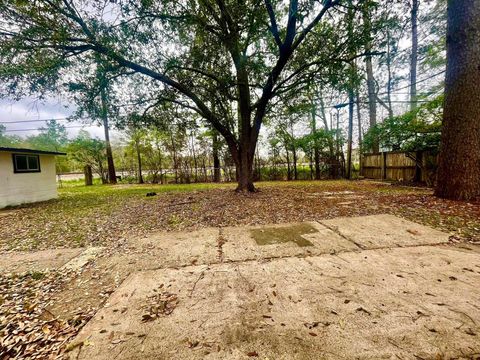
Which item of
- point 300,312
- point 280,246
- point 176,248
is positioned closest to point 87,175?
Answer: point 176,248

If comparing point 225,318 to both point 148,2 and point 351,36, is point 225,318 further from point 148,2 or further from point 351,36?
point 351,36

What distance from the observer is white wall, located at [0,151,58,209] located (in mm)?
6973

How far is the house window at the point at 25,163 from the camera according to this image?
731cm

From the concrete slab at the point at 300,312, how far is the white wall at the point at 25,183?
27.1 feet

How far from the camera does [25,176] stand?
7.61 metres

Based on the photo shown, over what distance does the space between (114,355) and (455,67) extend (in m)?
6.74

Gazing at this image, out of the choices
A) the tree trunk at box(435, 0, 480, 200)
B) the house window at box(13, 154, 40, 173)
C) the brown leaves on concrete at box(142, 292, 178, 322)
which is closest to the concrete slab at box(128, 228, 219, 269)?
the brown leaves on concrete at box(142, 292, 178, 322)

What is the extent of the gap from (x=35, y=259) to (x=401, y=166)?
11.9 m

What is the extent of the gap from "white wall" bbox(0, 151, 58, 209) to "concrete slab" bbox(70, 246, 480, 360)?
→ 8.27m

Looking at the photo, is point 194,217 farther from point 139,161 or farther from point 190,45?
point 139,161

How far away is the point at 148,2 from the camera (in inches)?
175

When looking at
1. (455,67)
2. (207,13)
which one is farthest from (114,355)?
(207,13)

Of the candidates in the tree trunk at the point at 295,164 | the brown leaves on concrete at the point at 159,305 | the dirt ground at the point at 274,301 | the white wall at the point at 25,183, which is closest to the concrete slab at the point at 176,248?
the dirt ground at the point at 274,301

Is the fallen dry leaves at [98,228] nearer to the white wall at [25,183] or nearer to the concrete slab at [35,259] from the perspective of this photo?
the concrete slab at [35,259]
